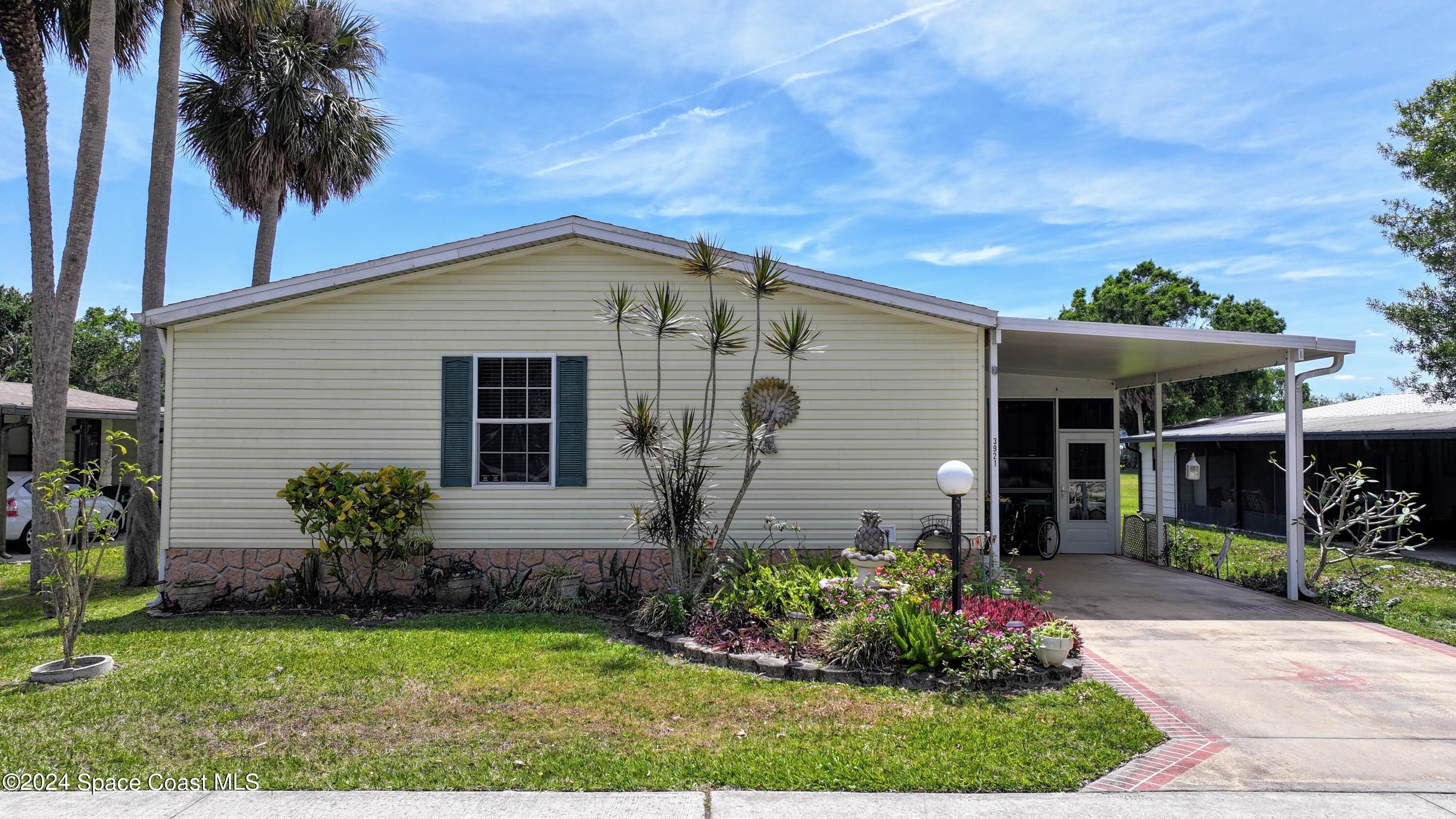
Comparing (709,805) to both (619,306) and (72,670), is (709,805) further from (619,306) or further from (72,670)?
(72,670)

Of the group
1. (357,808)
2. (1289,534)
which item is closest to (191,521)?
(357,808)

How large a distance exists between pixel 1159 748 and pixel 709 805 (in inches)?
102

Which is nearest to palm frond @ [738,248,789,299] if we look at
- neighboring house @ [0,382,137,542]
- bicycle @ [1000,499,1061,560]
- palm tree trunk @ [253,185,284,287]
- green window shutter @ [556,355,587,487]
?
green window shutter @ [556,355,587,487]

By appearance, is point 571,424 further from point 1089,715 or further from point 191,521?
point 1089,715

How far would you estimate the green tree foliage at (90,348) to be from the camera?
26.1 meters

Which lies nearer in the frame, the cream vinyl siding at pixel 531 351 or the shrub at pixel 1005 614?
the shrub at pixel 1005 614

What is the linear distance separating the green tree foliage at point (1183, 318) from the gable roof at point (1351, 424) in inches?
299

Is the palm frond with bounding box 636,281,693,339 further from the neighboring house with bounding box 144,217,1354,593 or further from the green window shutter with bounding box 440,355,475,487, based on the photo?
the green window shutter with bounding box 440,355,475,487

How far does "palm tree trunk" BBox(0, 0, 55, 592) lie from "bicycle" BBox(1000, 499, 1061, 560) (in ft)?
42.5

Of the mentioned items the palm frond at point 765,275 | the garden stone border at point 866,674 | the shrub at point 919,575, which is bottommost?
the garden stone border at point 866,674

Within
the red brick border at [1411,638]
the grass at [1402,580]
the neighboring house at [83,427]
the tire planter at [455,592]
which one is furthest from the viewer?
the neighboring house at [83,427]

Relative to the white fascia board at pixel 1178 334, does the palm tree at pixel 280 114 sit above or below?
above

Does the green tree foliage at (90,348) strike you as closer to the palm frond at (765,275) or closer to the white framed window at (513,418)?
the white framed window at (513,418)

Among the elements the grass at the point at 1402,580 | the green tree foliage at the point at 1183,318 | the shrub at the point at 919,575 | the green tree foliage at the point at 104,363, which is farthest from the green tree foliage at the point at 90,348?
the green tree foliage at the point at 1183,318
